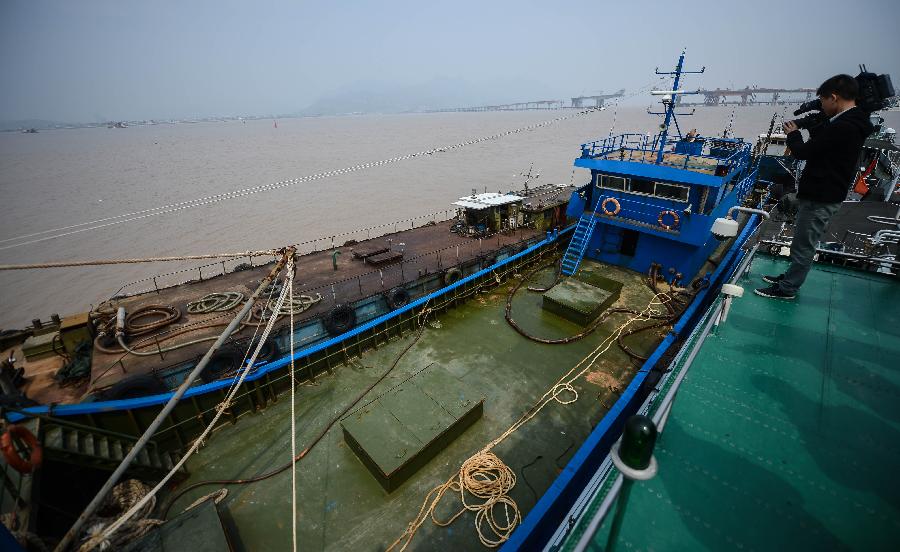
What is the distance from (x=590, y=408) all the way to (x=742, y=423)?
5331mm

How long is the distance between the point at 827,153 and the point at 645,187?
9724mm

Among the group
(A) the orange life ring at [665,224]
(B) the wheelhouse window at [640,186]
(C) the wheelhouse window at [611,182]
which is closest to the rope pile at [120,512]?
(A) the orange life ring at [665,224]

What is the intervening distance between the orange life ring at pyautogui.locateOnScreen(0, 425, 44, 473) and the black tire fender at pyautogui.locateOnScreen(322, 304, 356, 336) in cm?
674

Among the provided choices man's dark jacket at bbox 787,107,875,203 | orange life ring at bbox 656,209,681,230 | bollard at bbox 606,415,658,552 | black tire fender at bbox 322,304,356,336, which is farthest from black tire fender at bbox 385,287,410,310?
bollard at bbox 606,415,658,552

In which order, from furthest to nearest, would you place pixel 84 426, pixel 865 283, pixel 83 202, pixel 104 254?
pixel 83 202, pixel 104 254, pixel 865 283, pixel 84 426

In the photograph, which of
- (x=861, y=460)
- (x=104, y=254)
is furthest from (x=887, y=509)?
(x=104, y=254)

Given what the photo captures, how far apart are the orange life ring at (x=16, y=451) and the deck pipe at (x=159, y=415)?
0.79 m

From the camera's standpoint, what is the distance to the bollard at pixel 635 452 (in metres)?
1.97

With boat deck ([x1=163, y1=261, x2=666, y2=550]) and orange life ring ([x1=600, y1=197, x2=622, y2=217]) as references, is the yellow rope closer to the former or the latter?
boat deck ([x1=163, y1=261, x2=666, y2=550])

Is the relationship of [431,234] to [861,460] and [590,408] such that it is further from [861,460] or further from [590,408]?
[861,460]

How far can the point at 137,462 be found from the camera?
7.73 metres

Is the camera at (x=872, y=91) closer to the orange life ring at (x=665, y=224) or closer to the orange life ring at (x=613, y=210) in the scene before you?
the orange life ring at (x=665, y=224)

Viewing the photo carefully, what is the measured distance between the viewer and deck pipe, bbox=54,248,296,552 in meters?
3.97

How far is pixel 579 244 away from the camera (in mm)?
17000
